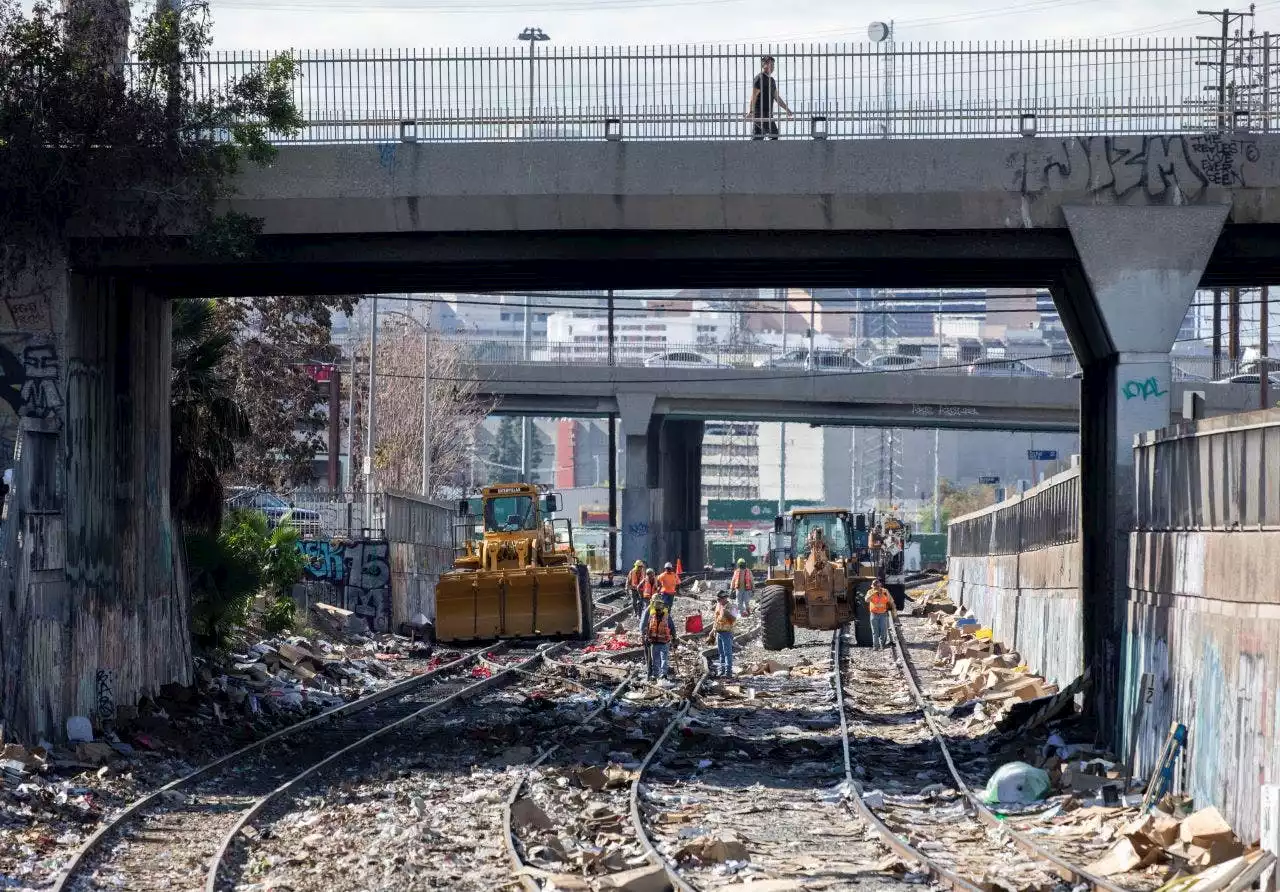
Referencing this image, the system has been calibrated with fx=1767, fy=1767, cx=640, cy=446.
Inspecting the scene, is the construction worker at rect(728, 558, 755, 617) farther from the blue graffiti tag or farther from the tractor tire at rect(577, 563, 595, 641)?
the blue graffiti tag

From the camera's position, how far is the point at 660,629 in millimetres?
28859

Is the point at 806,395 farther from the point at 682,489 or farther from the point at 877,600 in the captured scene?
the point at 877,600

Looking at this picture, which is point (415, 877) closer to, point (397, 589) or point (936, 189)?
point (936, 189)

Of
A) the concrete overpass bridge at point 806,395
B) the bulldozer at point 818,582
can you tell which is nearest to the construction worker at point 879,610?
the bulldozer at point 818,582

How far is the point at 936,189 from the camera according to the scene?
1988 centimetres

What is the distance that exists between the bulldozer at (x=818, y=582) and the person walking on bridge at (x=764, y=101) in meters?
14.7

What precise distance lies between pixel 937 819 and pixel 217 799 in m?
6.91

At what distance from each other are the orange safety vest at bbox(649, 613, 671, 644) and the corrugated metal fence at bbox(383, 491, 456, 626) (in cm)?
1284

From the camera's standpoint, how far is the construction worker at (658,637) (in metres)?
28.4

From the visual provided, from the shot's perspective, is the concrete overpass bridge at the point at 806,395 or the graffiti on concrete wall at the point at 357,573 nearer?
the graffiti on concrete wall at the point at 357,573

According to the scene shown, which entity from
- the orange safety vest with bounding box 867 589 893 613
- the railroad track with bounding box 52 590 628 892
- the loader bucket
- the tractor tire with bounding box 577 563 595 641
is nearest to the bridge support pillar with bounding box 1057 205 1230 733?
the railroad track with bounding box 52 590 628 892

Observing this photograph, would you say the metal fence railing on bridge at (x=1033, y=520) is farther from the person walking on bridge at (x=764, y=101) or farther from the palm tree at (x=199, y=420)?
the palm tree at (x=199, y=420)

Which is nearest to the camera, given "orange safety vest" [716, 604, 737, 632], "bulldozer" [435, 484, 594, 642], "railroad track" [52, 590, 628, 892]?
"railroad track" [52, 590, 628, 892]

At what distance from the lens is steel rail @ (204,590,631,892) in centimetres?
1369
